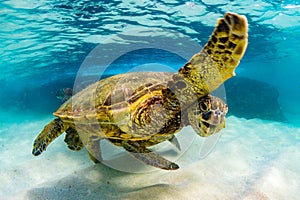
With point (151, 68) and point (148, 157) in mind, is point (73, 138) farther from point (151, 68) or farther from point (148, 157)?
point (151, 68)

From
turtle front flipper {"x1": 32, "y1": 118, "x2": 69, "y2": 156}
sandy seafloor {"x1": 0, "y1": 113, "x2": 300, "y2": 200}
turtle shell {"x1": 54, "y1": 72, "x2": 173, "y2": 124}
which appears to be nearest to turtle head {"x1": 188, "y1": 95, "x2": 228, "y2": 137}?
turtle shell {"x1": 54, "y1": 72, "x2": 173, "y2": 124}

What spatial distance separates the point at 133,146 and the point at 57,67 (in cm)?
2326

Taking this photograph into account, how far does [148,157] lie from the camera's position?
3.48m

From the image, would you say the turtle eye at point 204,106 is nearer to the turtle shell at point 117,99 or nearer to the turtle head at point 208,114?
the turtle head at point 208,114

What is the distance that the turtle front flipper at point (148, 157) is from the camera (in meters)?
3.21

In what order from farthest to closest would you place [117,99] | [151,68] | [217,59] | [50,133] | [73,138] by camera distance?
[151,68] < [73,138] < [50,133] < [117,99] < [217,59]

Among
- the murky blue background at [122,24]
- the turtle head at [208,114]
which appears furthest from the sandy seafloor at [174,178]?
the murky blue background at [122,24]

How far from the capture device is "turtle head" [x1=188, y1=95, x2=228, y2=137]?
107 inches

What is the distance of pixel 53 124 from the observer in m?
4.64

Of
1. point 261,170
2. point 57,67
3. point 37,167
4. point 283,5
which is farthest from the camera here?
point 57,67

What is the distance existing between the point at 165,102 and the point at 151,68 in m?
23.0

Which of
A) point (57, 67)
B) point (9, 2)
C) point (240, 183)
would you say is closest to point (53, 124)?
point (240, 183)

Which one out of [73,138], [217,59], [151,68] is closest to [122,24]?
[73,138]

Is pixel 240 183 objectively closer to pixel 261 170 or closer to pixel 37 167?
pixel 261 170
